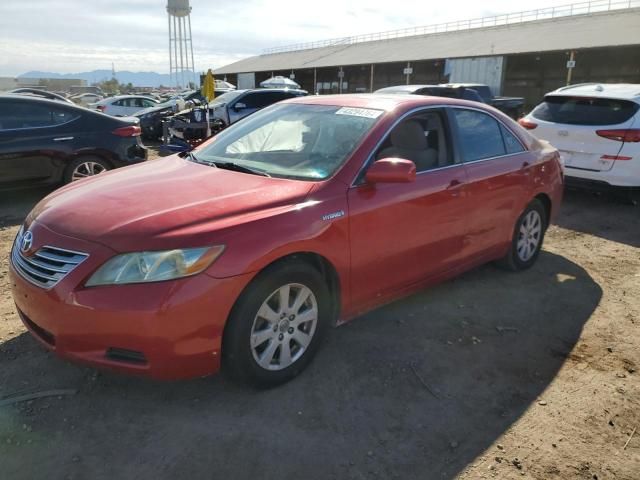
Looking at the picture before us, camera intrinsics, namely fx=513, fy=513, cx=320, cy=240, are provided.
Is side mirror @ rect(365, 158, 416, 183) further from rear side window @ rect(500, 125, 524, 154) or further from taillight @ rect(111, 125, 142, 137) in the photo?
taillight @ rect(111, 125, 142, 137)

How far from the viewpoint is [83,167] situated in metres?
7.25

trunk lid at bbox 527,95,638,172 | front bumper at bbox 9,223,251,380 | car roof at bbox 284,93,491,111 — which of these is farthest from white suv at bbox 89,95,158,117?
front bumper at bbox 9,223,251,380

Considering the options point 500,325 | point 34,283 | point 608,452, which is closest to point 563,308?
point 500,325

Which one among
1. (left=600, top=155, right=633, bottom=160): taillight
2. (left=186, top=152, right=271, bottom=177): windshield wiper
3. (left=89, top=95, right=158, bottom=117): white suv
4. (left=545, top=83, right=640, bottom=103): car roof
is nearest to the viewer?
(left=186, top=152, right=271, bottom=177): windshield wiper

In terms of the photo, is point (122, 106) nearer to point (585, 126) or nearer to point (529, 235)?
point (585, 126)

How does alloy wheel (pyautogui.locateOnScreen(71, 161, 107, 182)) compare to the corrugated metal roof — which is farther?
the corrugated metal roof

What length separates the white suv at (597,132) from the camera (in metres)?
6.72

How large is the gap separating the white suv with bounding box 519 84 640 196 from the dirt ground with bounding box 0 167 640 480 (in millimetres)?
3433

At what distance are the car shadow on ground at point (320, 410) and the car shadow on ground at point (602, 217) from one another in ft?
9.54

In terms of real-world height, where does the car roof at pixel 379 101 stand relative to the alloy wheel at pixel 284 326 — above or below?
above

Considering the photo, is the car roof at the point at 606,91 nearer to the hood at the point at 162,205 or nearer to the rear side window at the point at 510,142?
the rear side window at the point at 510,142

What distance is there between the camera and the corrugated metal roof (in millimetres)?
27016

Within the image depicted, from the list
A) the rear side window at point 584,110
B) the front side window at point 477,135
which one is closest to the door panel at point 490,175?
the front side window at point 477,135

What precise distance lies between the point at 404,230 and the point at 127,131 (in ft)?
18.4
